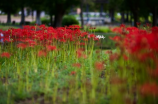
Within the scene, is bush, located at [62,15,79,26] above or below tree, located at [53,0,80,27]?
below

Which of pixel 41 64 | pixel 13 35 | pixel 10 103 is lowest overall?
pixel 10 103

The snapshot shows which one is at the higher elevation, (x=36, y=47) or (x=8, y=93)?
A: (x=36, y=47)

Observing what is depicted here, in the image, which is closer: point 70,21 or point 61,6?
point 61,6

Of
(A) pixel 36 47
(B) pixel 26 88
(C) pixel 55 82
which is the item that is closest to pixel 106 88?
(C) pixel 55 82

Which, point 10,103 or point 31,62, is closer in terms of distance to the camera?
point 10,103

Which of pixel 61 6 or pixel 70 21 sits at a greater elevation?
pixel 61 6

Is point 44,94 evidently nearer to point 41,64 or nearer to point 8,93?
point 8,93

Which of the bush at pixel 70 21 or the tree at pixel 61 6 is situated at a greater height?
the tree at pixel 61 6

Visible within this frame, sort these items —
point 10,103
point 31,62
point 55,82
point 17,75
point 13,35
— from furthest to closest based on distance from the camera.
Answer: point 13,35 < point 31,62 < point 17,75 < point 55,82 < point 10,103

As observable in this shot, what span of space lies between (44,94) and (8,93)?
2.10 feet

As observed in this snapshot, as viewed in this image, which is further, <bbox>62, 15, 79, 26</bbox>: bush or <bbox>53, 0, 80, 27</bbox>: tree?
<bbox>62, 15, 79, 26</bbox>: bush

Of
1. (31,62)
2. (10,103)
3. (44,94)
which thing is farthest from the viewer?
(31,62)

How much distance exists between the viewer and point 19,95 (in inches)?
201

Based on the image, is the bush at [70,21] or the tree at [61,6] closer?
the tree at [61,6]
